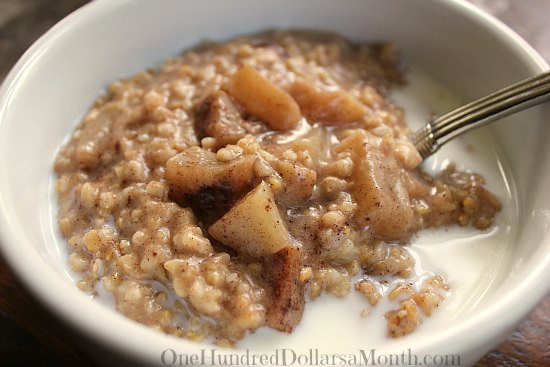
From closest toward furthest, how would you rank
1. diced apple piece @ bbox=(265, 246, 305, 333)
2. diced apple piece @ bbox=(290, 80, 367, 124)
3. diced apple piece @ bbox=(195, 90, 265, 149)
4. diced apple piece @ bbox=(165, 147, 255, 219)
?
diced apple piece @ bbox=(265, 246, 305, 333)
diced apple piece @ bbox=(165, 147, 255, 219)
diced apple piece @ bbox=(195, 90, 265, 149)
diced apple piece @ bbox=(290, 80, 367, 124)

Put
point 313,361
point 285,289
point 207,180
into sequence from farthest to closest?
point 207,180 → point 285,289 → point 313,361

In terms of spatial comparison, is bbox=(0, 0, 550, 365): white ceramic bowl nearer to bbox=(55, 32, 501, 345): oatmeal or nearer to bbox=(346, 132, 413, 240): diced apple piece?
bbox=(55, 32, 501, 345): oatmeal

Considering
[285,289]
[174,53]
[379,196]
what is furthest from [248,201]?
[174,53]

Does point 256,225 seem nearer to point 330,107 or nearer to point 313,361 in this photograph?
point 313,361

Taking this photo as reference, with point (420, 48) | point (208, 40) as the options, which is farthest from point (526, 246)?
point (208, 40)

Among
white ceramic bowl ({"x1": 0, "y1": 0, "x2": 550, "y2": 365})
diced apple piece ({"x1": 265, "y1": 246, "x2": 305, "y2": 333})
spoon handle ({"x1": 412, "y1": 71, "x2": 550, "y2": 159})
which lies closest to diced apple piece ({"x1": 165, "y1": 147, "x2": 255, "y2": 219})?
diced apple piece ({"x1": 265, "y1": 246, "x2": 305, "y2": 333})

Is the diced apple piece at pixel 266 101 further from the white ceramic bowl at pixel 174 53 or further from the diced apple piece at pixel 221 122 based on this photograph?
the white ceramic bowl at pixel 174 53
